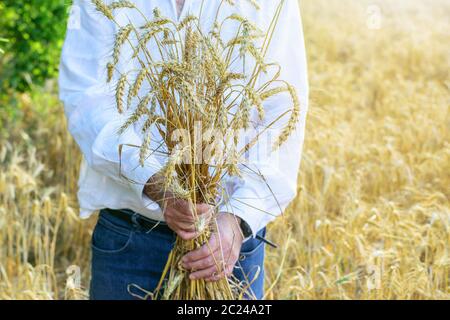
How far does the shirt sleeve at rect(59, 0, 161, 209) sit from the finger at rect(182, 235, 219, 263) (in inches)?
6.5

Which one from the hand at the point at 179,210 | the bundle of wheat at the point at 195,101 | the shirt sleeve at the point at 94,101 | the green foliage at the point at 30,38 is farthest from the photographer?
the green foliage at the point at 30,38

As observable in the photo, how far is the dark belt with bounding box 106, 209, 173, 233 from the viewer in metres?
1.72

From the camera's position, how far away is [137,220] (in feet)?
5.74

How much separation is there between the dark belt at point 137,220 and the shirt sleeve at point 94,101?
0.12m

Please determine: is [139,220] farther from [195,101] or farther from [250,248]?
[195,101]

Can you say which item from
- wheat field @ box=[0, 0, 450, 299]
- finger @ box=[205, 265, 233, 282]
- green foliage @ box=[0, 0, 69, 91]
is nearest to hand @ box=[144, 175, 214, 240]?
finger @ box=[205, 265, 233, 282]

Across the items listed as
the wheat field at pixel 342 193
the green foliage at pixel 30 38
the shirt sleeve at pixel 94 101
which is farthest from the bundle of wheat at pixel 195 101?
the green foliage at pixel 30 38

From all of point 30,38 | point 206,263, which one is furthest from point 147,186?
point 30,38

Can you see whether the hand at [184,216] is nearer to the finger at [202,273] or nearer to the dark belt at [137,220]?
the finger at [202,273]

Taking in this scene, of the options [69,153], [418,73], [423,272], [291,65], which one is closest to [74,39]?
[291,65]

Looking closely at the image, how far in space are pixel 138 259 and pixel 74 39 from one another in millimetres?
573

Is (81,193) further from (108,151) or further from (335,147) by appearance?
(335,147)

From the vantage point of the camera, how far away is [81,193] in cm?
178

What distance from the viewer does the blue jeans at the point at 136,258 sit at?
1738mm
